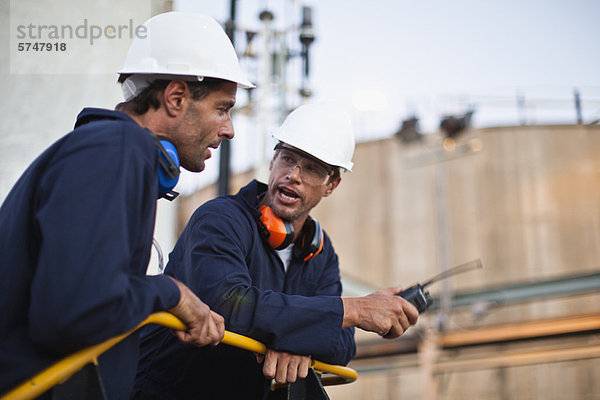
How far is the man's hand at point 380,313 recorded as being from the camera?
8.16 ft

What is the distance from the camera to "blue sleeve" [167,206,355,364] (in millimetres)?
2322

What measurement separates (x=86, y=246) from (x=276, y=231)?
1.56 metres

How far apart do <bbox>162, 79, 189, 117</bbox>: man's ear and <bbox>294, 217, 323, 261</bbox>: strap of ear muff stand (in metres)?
1.26

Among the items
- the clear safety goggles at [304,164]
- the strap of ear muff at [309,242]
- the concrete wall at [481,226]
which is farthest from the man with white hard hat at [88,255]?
the concrete wall at [481,226]

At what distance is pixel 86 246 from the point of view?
140cm

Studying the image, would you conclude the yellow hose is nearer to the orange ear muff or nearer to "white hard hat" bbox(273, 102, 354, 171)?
the orange ear muff

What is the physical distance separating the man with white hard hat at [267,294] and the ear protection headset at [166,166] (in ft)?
1.99

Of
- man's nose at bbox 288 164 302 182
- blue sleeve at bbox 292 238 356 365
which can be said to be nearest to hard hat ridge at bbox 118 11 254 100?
man's nose at bbox 288 164 302 182

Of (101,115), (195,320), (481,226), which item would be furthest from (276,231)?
(481,226)

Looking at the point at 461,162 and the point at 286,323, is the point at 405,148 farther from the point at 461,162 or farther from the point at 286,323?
the point at 286,323

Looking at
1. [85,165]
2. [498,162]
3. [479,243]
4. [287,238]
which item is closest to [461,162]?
[498,162]

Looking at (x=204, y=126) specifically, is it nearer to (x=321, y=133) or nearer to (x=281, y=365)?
(x=281, y=365)

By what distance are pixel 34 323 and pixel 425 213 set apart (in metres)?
18.1

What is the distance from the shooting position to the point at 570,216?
17.3 m
